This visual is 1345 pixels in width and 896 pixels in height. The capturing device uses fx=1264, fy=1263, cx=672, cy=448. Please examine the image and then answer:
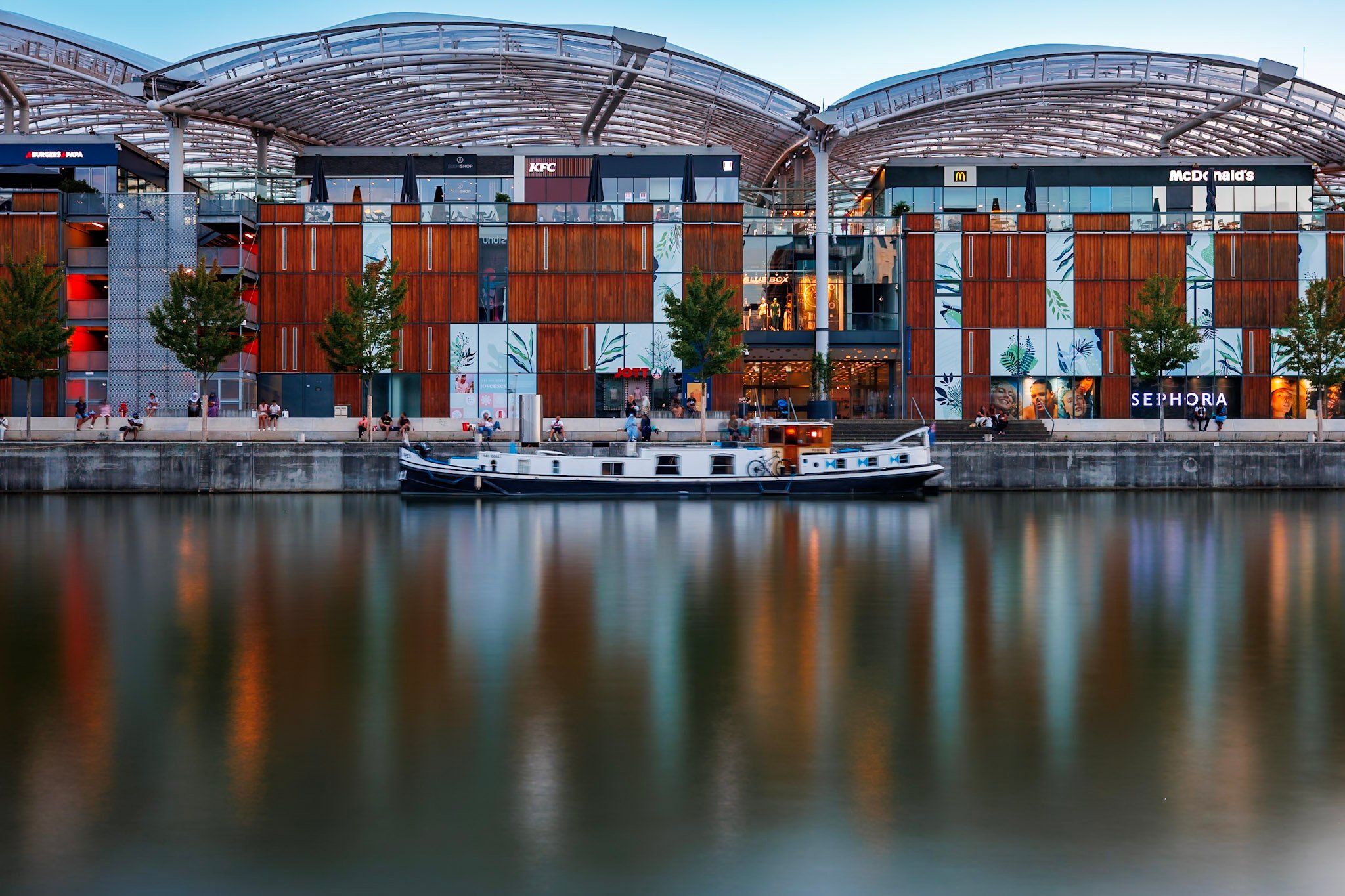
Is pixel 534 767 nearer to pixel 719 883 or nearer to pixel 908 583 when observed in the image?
pixel 719 883

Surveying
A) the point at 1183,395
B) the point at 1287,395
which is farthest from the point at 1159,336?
the point at 1287,395

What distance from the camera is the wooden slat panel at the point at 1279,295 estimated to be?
7106 cm

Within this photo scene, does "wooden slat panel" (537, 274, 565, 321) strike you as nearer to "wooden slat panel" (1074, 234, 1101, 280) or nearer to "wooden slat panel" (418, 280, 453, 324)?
"wooden slat panel" (418, 280, 453, 324)

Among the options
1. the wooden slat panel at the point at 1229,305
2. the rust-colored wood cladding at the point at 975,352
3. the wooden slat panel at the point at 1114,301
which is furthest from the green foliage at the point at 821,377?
the wooden slat panel at the point at 1229,305

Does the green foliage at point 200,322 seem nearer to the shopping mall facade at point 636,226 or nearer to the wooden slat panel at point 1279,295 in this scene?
the shopping mall facade at point 636,226

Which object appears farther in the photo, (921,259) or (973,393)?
(921,259)

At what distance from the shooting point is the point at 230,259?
67.1 meters

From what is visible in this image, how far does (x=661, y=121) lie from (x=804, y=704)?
67028 millimetres

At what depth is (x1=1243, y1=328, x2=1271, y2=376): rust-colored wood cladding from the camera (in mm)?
70812

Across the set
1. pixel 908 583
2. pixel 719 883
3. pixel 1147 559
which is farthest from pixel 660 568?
pixel 719 883

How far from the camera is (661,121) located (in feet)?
254

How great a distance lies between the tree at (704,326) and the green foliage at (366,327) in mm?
13130

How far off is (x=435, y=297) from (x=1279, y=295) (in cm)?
4719

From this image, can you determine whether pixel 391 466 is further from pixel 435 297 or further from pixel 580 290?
pixel 580 290
